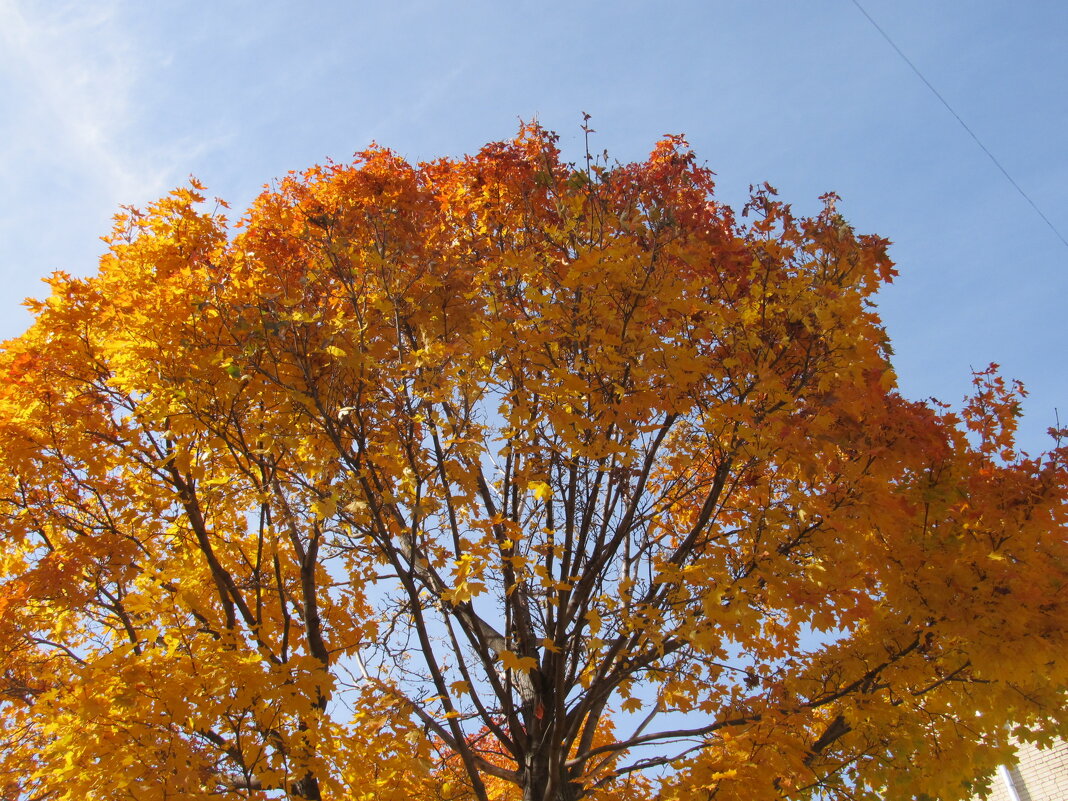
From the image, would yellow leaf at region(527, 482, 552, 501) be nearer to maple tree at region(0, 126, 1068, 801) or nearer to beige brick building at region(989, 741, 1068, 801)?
maple tree at region(0, 126, 1068, 801)

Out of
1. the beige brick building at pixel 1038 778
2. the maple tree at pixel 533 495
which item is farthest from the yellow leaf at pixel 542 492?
the beige brick building at pixel 1038 778

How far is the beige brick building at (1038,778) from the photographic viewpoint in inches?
506

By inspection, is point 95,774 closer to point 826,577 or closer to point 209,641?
point 209,641

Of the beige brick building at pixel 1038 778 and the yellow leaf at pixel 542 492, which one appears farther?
the beige brick building at pixel 1038 778

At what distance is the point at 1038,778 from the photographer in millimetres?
13195

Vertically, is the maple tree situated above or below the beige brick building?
above

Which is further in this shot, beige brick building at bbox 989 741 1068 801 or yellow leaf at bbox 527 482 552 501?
beige brick building at bbox 989 741 1068 801

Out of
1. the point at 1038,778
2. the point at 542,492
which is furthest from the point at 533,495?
the point at 1038,778

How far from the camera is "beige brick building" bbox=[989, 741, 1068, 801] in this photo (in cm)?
1285

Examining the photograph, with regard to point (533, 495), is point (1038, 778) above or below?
below

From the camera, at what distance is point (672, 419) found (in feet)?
19.1

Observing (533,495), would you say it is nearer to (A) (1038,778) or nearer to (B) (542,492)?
(B) (542,492)

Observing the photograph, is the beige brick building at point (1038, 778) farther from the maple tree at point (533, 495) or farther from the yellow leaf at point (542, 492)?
the yellow leaf at point (542, 492)

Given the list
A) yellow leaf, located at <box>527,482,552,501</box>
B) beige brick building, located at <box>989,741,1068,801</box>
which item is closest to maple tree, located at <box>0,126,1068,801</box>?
yellow leaf, located at <box>527,482,552,501</box>
